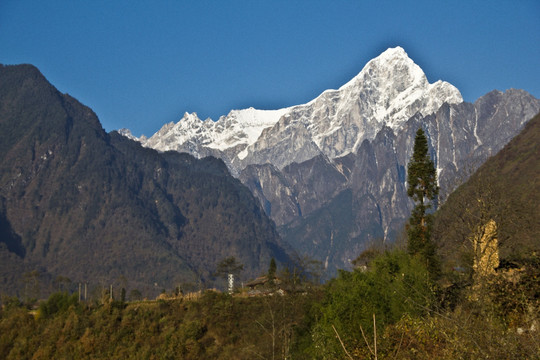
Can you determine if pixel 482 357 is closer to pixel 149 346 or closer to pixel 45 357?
pixel 149 346

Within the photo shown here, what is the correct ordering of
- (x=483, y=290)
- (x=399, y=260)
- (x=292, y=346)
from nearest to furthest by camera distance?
(x=483, y=290) → (x=399, y=260) → (x=292, y=346)

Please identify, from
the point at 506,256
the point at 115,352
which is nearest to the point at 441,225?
the point at 506,256

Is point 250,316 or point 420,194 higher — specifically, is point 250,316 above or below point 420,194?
below

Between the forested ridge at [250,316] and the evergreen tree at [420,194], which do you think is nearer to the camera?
the forested ridge at [250,316]

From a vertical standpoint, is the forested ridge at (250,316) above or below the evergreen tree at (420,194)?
below

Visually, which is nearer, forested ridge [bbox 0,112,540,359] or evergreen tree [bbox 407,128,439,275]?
forested ridge [bbox 0,112,540,359]

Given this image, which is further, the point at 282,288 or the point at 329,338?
the point at 282,288

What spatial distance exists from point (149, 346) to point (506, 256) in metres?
58.4

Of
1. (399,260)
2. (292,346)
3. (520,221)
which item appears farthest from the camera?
(292,346)

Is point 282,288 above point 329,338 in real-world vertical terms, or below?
above

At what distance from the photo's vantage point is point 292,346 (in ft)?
275

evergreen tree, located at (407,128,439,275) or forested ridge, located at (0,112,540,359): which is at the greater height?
evergreen tree, located at (407,128,439,275)

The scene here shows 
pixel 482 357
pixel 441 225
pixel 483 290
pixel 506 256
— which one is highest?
pixel 441 225

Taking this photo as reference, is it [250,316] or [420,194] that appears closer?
[420,194]
